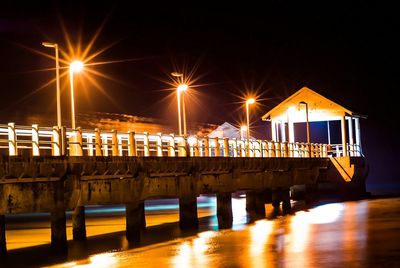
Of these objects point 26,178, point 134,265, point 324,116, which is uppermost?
point 324,116

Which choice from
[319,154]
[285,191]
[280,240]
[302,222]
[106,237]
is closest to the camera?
[280,240]

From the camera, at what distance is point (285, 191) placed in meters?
46.5

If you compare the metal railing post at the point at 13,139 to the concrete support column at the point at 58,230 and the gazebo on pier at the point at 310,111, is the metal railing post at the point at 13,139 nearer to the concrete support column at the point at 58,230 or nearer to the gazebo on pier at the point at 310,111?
the concrete support column at the point at 58,230

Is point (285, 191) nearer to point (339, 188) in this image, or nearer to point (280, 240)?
point (339, 188)

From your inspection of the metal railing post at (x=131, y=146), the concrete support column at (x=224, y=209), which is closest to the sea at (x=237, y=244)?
the concrete support column at (x=224, y=209)

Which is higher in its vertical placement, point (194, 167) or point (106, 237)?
point (194, 167)

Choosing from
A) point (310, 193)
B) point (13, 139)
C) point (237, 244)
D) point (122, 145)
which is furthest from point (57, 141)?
point (310, 193)

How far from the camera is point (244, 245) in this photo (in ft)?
89.1

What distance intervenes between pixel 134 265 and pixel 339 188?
3708 centimetres

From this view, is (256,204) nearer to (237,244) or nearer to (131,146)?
(237,244)

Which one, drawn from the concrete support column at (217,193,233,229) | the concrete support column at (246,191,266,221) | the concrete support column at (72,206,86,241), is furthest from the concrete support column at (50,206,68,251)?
the concrete support column at (246,191,266,221)

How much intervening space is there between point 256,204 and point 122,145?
1671 centimetres

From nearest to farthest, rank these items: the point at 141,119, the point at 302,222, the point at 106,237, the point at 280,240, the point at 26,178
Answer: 1. the point at 26,178
2. the point at 280,240
3. the point at 106,237
4. the point at 302,222
5. the point at 141,119

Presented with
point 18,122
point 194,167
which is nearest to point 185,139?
point 194,167
